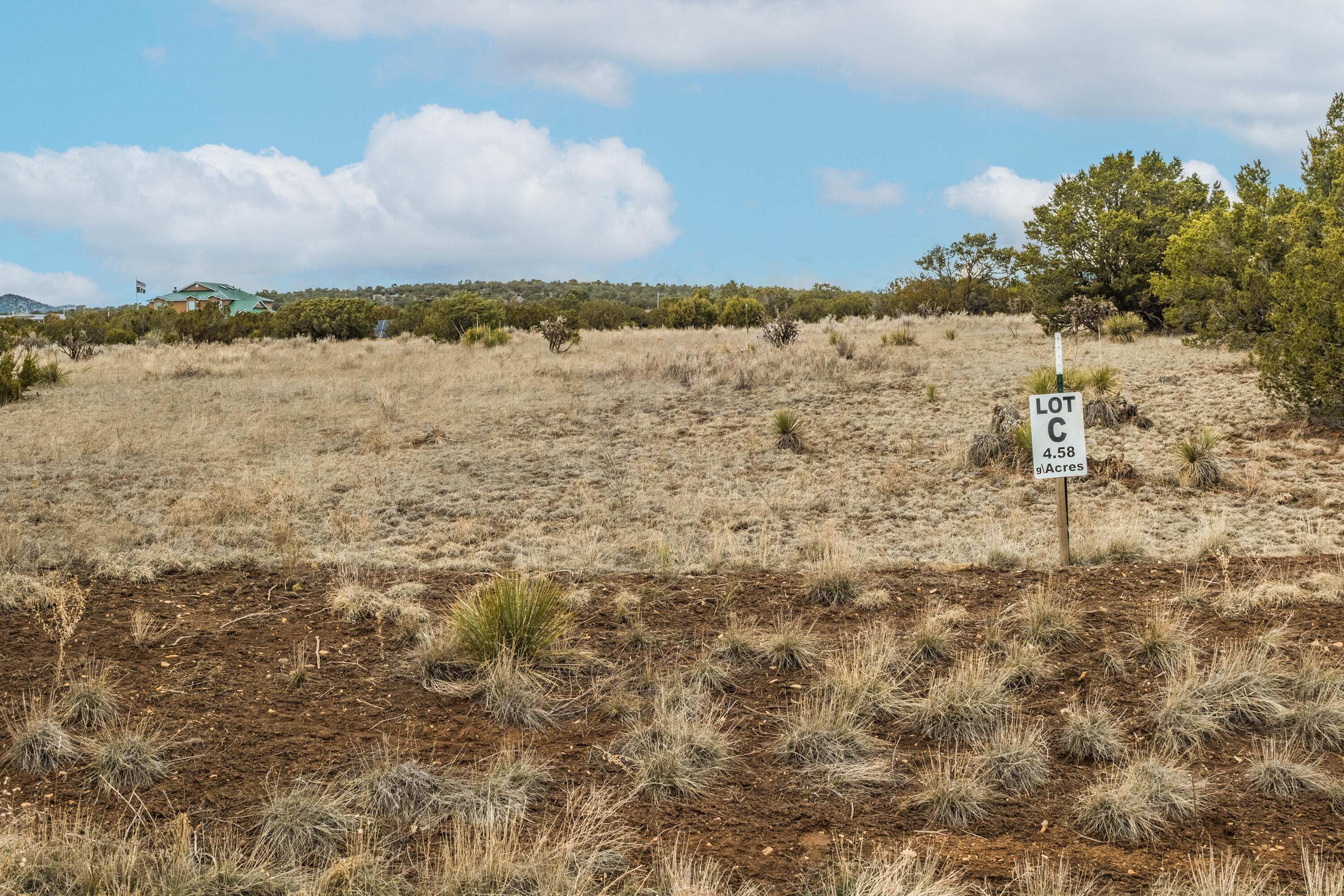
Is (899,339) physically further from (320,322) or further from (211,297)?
(211,297)

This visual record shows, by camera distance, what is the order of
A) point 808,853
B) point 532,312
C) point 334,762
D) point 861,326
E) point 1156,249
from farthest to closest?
point 532,312 → point 861,326 → point 1156,249 → point 334,762 → point 808,853

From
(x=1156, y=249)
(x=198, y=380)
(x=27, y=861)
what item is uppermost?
(x=1156, y=249)

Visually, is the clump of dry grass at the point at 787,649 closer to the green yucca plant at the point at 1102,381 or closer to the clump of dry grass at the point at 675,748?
the clump of dry grass at the point at 675,748

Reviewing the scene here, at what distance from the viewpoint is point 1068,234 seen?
29.4 m

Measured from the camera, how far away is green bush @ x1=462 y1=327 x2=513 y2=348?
1205 inches

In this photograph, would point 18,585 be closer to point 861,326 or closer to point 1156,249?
point 1156,249

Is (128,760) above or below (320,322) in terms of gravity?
below

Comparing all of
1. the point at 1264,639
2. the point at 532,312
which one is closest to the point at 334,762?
the point at 1264,639

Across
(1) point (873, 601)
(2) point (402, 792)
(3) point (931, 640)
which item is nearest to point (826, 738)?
(3) point (931, 640)

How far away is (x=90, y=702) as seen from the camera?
4777mm

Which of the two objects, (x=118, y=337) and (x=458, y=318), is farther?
(x=118, y=337)

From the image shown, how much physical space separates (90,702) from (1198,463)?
38.7 feet

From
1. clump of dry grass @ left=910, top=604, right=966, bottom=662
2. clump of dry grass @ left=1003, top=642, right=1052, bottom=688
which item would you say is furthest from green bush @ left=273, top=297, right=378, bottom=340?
clump of dry grass @ left=1003, top=642, right=1052, bottom=688

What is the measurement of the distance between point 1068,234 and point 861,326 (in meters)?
9.16
